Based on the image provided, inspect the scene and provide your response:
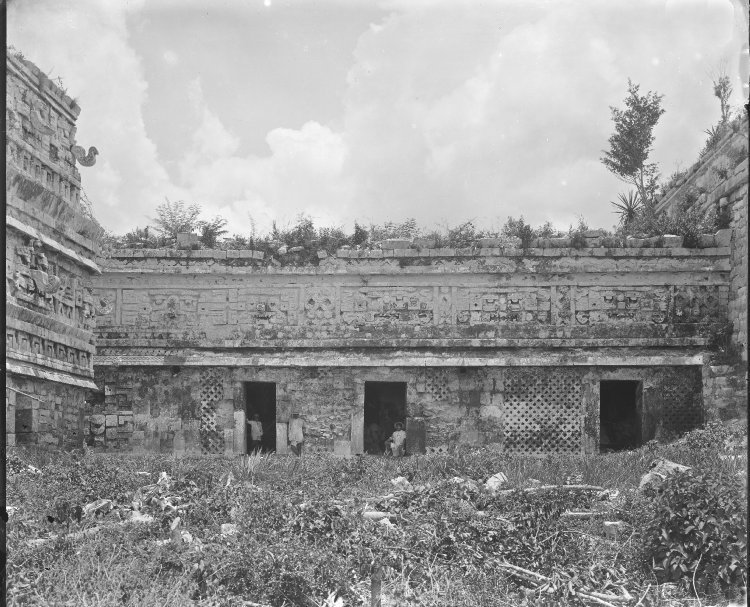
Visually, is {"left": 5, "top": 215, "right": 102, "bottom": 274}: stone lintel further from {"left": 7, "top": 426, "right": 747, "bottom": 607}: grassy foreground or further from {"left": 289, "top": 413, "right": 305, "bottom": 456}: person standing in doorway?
{"left": 289, "top": 413, "right": 305, "bottom": 456}: person standing in doorway

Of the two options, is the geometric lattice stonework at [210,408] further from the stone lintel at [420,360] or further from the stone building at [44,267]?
the stone building at [44,267]

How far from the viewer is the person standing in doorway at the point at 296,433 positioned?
13.6 metres

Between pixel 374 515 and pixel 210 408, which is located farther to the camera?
pixel 210 408

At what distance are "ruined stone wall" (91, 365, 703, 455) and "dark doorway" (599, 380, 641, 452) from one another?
1.13 m

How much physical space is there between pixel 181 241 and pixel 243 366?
8.54 feet

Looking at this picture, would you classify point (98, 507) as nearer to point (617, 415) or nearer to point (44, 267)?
point (44, 267)

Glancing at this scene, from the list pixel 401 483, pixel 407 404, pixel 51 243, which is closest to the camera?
pixel 401 483

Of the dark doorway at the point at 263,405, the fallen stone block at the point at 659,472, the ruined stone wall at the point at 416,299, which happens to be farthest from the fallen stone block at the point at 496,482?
the dark doorway at the point at 263,405

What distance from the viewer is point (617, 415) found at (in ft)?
50.8

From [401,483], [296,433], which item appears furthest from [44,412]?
[296,433]

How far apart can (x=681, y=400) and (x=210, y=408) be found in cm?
805

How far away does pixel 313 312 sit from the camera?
14.2m

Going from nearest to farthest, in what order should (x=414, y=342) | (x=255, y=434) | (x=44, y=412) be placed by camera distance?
(x=44, y=412) → (x=414, y=342) → (x=255, y=434)

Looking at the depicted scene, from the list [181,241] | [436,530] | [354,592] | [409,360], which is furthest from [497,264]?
[354,592]
